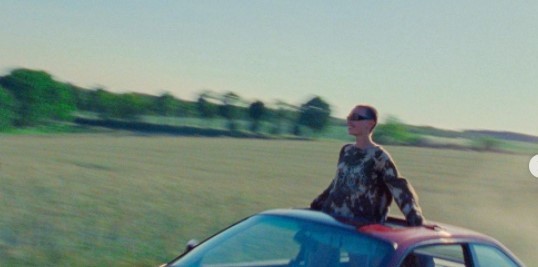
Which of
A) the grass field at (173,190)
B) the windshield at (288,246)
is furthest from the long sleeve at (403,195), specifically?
the grass field at (173,190)

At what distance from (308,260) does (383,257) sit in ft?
1.64

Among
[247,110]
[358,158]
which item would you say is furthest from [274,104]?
[358,158]

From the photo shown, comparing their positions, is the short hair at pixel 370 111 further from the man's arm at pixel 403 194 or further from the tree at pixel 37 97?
the tree at pixel 37 97

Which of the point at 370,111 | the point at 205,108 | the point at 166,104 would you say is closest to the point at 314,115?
the point at 205,108

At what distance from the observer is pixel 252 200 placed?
753 inches

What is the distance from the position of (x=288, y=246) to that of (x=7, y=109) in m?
35.4

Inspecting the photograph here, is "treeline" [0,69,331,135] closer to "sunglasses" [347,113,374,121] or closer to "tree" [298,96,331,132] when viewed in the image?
"tree" [298,96,331,132]

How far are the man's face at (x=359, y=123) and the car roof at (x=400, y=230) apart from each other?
691 mm

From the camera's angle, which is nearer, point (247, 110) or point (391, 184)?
point (391, 184)

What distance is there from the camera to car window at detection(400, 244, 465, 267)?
5461mm

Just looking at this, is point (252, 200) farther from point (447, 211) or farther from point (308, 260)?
point (308, 260)

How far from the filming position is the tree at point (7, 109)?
3888cm

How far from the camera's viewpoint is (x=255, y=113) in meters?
40.1

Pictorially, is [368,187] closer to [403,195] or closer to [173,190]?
[403,195]
